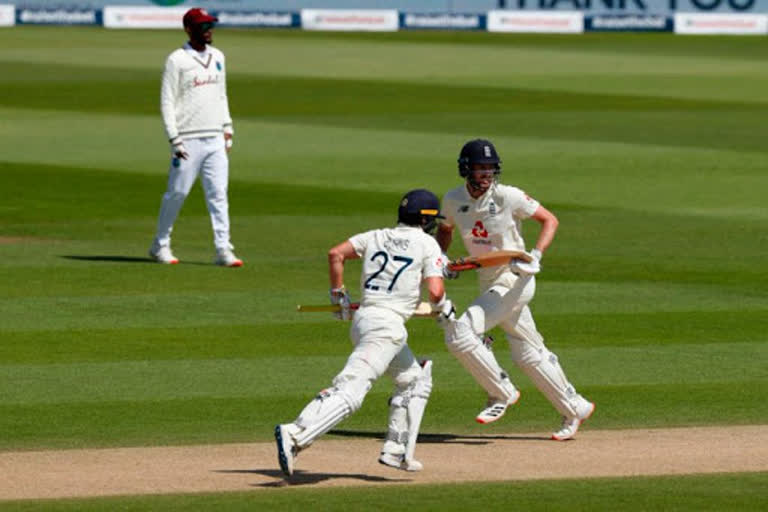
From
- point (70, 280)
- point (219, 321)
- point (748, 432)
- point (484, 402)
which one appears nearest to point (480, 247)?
point (484, 402)

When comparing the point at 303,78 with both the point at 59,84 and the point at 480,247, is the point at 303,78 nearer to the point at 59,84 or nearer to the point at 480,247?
the point at 59,84

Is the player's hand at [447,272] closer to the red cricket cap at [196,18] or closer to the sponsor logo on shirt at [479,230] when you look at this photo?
the sponsor logo on shirt at [479,230]

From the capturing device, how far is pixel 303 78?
40.2 m

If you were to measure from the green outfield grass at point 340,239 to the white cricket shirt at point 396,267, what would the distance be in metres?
1.08

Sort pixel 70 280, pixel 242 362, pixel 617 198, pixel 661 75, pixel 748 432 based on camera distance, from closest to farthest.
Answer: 1. pixel 748 432
2. pixel 242 362
3. pixel 70 280
4. pixel 617 198
5. pixel 661 75

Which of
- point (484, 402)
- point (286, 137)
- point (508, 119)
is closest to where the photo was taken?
point (484, 402)

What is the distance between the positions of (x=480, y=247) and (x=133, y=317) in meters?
4.44

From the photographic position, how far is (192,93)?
1697 centimetres

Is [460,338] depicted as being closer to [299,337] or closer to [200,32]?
[299,337]

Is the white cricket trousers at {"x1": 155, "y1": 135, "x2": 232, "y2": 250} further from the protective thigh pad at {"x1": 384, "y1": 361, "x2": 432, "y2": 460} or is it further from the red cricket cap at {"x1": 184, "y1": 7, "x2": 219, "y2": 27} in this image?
the protective thigh pad at {"x1": 384, "y1": 361, "x2": 432, "y2": 460}

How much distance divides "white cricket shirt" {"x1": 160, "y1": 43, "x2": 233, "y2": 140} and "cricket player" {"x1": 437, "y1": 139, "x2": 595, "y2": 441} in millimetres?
6484

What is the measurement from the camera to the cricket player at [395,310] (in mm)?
9422

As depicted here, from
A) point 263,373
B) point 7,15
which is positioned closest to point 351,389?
point 263,373

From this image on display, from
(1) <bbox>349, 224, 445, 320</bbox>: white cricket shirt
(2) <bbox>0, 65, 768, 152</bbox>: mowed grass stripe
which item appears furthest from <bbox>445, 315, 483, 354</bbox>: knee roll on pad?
(2) <bbox>0, 65, 768, 152</bbox>: mowed grass stripe
